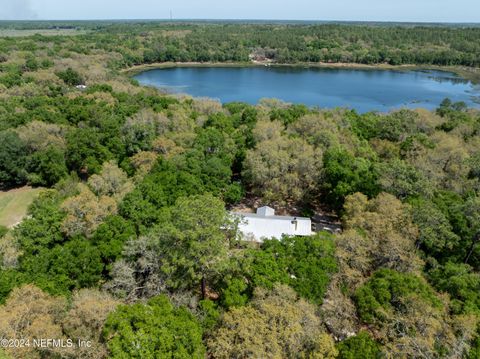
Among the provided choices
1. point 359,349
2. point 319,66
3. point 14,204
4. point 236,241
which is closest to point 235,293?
point 236,241

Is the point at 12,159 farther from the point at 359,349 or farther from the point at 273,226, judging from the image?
the point at 359,349

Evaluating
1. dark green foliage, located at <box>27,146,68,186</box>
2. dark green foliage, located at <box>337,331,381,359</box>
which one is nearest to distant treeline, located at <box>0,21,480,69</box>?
dark green foliage, located at <box>27,146,68,186</box>

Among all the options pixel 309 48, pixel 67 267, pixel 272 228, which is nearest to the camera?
pixel 67 267

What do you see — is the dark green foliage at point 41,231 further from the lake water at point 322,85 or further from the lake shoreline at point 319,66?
the lake shoreline at point 319,66

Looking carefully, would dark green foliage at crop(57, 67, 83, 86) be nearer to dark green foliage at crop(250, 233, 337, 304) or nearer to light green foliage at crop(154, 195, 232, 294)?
light green foliage at crop(154, 195, 232, 294)

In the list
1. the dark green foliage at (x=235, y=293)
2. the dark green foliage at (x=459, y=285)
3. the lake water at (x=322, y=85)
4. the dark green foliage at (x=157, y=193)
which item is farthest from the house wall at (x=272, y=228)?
the lake water at (x=322, y=85)

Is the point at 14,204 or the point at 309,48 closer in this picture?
the point at 14,204

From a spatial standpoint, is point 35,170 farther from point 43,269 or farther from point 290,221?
point 290,221
